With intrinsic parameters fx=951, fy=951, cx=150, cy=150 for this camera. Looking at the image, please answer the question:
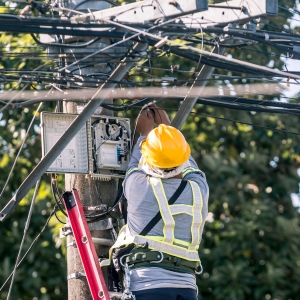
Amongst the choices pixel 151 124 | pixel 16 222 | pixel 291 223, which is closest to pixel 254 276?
pixel 291 223

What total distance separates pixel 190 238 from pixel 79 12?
1710mm

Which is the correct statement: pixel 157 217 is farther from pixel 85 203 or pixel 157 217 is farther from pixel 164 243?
pixel 85 203

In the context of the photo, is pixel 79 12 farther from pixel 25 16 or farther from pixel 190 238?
pixel 190 238

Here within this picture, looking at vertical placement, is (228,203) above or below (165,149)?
below

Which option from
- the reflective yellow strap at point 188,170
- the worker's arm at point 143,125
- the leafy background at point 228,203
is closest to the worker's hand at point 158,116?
the worker's arm at point 143,125

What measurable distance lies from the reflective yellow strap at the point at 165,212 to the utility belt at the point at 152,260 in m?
0.11

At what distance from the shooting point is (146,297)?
5.88 metres

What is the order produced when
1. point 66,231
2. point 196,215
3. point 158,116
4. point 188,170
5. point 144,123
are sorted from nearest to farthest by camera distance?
1. point 196,215
2. point 188,170
3. point 66,231
4. point 144,123
5. point 158,116

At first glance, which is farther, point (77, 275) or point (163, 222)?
point (77, 275)

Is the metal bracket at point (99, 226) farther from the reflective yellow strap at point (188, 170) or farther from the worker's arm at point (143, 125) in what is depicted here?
the reflective yellow strap at point (188, 170)

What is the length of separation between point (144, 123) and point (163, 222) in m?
1.05

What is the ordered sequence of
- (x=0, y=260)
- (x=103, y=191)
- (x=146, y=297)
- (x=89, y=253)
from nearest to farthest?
(x=146, y=297)
(x=89, y=253)
(x=103, y=191)
(x=0, y=260)

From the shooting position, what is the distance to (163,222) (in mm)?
5945

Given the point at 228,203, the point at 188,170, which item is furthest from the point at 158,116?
the point at 228,203
